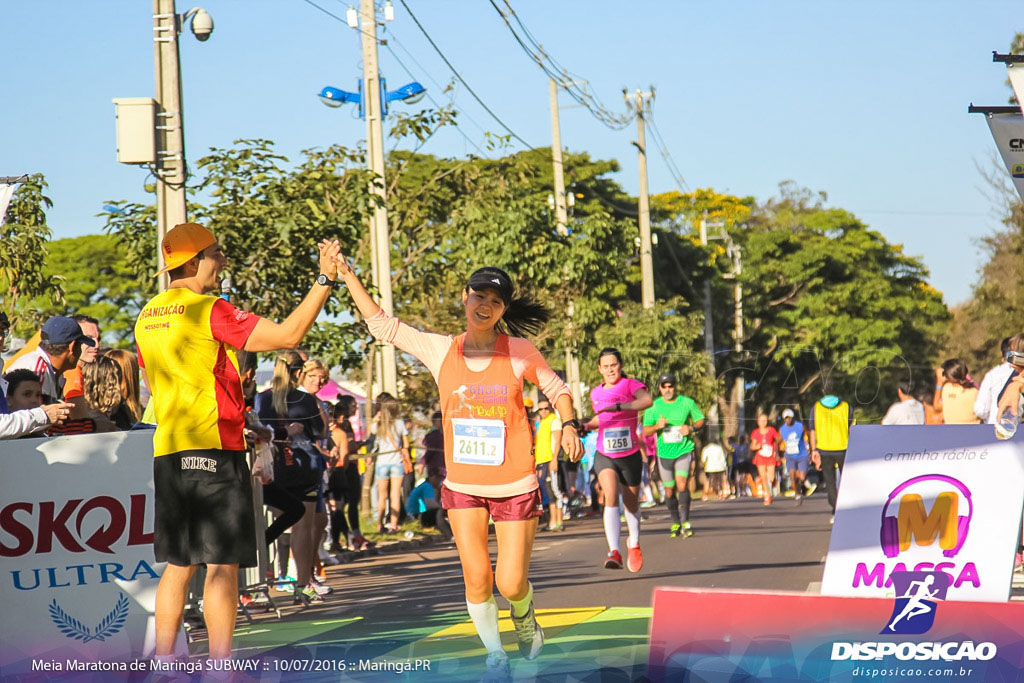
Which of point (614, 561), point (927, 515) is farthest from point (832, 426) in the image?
point (927, 515)

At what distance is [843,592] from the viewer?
7.92 meters

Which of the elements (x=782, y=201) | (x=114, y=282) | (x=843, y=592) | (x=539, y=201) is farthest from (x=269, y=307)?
(x=782, y=201)

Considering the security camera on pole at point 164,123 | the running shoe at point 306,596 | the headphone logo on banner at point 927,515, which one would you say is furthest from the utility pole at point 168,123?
the headphone logo on banner at point 927,515

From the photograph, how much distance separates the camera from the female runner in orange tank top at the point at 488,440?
21.8 ft

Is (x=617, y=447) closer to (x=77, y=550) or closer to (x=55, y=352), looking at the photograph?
(x=55, y=352)

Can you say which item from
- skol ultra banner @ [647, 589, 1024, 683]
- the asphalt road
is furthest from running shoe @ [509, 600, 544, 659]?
the asphalt road

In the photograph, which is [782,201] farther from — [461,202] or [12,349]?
[12,349]

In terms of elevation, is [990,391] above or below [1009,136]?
below

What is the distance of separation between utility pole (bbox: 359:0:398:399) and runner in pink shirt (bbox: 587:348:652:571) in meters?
6.57

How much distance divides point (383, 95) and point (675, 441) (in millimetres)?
6766

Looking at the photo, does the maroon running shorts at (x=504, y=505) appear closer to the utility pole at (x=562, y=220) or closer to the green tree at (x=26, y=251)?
the green tree at (x=26, y=251)

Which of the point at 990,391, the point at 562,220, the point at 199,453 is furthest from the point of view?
the point at 562,220

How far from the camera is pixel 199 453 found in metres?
5.91

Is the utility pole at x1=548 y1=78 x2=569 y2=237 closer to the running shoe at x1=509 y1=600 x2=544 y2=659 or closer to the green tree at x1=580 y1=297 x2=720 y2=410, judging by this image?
the green tree at x1=580 y1=297 x2=720 y2=410
